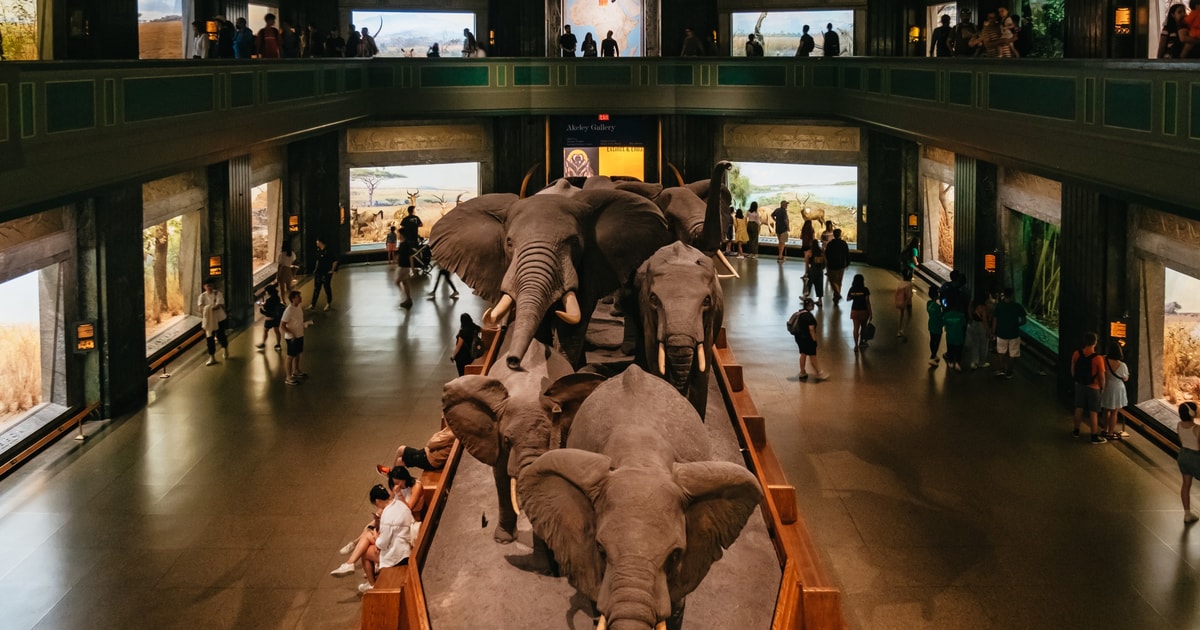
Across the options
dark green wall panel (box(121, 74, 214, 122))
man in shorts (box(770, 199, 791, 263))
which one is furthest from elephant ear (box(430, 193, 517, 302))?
man in shorts (box(770, 199, 791, 263))

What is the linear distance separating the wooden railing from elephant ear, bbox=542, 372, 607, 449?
154 cm

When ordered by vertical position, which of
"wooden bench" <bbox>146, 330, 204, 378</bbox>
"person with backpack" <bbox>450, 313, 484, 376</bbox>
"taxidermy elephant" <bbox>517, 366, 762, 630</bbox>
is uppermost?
"taxidermy elephant" <bbox>517, 366, 762, 630</bbox>

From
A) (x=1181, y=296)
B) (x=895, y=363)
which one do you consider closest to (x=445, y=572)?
(x=1181, y=296)

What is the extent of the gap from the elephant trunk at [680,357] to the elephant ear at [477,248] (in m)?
2.30

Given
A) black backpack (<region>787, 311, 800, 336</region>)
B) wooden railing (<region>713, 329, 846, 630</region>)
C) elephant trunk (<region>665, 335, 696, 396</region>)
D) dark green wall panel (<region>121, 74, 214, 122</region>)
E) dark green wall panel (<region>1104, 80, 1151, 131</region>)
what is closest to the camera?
wooden railing (<region>713, 329, 846, 630</region>)

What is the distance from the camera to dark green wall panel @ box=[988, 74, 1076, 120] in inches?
637

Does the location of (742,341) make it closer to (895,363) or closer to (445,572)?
(895,363)

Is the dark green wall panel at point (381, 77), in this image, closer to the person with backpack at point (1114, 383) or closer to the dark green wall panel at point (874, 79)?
the dark green wall panel at point (874, 79)

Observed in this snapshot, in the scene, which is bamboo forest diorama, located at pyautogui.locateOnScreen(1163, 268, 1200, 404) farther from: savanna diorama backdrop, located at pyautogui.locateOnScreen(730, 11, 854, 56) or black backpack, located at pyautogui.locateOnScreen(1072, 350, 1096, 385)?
savanna diorama backdrop, located at pyautogui.locateOnScreen(730, 11, 854, 56)

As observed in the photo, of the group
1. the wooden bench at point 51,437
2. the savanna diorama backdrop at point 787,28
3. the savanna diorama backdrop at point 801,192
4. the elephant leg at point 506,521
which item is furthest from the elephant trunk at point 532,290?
the savanna diorama backdrop at point 787,28

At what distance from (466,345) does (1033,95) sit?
333 inches

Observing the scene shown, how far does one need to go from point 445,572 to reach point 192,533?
227 inches

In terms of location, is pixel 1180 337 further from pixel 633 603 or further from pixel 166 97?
pixel 166 97

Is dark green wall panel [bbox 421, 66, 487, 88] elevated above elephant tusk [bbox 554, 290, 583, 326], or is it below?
above
